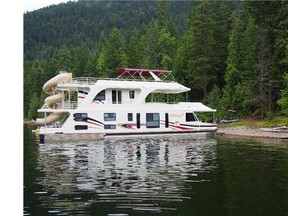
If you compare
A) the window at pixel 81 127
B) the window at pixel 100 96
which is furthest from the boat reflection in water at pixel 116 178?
the window at pixel 100 96

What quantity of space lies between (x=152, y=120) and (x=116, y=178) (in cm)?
2084

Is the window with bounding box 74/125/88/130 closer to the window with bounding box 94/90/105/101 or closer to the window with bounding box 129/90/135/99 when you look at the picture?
the window with bounding box 94/90/105/101

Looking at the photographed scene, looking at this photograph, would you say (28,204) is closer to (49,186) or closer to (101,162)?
(49,186)

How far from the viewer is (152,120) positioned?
35812mm

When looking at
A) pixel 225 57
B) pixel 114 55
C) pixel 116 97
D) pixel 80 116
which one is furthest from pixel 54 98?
pixel 114 55

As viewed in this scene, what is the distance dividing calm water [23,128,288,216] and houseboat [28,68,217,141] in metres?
10.6

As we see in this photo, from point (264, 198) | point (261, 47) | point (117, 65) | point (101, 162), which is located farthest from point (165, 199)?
point (117, 65)

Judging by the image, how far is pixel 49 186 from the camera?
1381cm

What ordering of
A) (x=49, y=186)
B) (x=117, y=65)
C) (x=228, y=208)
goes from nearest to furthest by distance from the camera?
(x=228, y=208)
(x=49, y=186)
(x=117, y=65)

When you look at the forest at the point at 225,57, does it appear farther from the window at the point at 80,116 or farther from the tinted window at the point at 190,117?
the window at the point at 80,116

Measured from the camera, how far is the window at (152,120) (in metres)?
35.7

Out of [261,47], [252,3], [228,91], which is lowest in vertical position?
[228,91]

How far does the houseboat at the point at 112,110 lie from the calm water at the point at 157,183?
10.6 m

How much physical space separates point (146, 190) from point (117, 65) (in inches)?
2377
